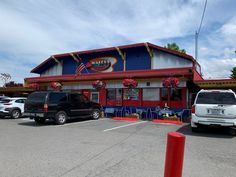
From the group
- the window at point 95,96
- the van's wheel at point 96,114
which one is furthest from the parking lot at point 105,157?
the window at point 95,96

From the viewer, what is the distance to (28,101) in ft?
44.3

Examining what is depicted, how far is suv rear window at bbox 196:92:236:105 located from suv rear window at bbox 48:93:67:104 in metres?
7.81

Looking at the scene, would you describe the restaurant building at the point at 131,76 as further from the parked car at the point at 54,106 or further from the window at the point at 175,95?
the parked car at the point at 54,106

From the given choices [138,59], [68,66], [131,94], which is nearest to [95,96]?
[131,94]

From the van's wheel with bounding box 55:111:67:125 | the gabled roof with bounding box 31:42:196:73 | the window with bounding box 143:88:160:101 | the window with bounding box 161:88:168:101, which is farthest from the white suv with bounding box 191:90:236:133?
the gabled roof with bounding box 31:42:196:73

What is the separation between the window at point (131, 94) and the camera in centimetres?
1847

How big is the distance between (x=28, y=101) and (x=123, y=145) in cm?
812

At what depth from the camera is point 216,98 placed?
10.0 meters

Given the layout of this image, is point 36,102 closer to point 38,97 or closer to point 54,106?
point 38,97

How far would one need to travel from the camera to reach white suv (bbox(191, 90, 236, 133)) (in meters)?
9.45

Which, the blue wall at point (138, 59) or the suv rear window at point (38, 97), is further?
the blue wall at point (138, 59)

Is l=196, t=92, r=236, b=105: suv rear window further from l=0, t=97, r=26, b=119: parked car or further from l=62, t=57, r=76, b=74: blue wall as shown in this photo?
l=62, t=57, r=76, b=74: blue wall

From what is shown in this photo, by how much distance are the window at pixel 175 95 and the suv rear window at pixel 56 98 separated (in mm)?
7914

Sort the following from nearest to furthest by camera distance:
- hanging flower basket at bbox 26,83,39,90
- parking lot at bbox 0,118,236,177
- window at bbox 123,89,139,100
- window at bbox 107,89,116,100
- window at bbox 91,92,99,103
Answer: parking lot at bbox 0,118,236,177 < window at bbox 123,89,139,100 < window at bbox 107,89,116,100 < window at bbox 91,92,99,103 < hanging flower basket at bbox 26,83,39,90
